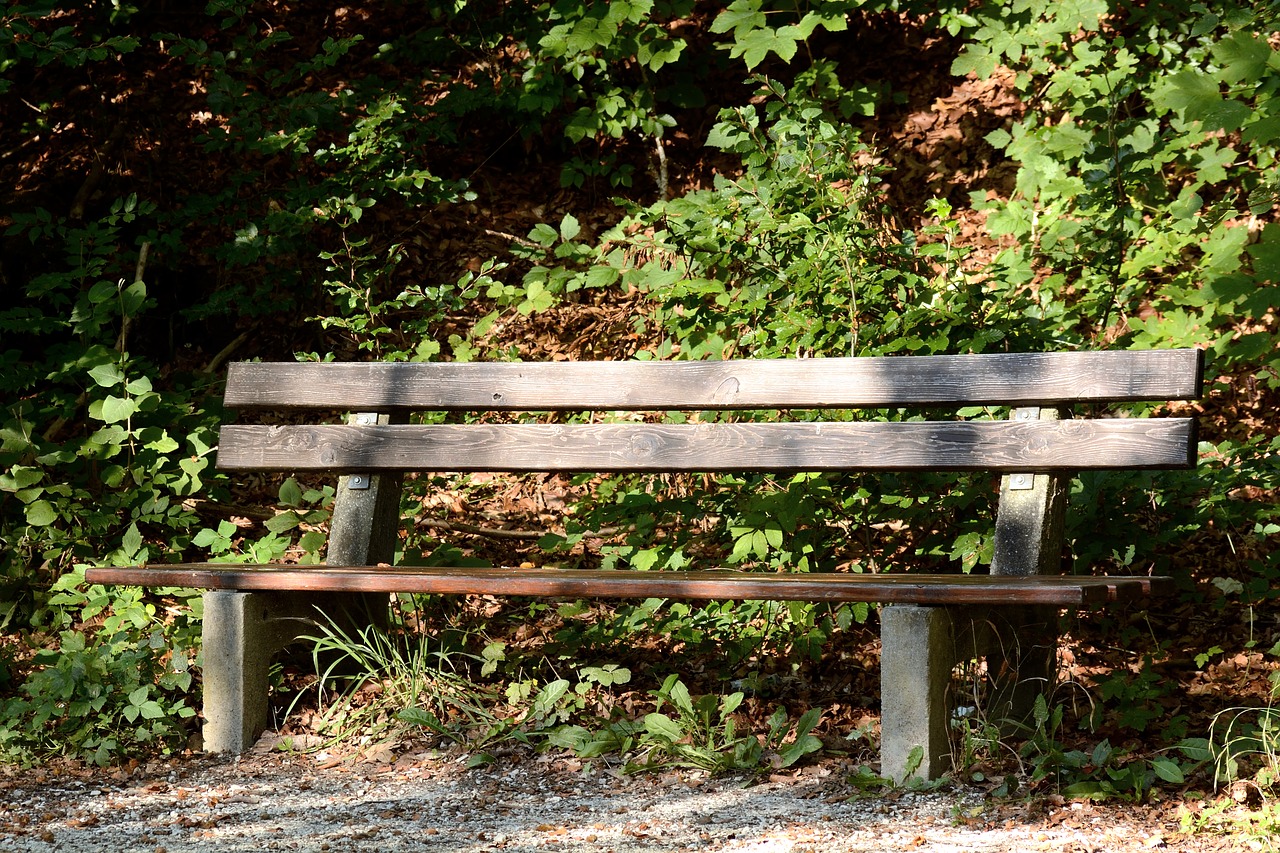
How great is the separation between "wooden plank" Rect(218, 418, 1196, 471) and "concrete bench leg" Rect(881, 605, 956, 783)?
0.55 m

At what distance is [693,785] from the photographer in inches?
116

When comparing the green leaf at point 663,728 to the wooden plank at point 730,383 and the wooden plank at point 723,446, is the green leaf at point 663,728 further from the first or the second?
the wooden plank at point 730,383

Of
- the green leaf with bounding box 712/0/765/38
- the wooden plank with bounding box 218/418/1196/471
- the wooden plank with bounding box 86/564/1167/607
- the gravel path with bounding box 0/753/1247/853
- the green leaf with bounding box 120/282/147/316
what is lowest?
the gravel path with bounding box 0/753/1247/853

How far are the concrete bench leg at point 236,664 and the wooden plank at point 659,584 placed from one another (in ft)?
0.30

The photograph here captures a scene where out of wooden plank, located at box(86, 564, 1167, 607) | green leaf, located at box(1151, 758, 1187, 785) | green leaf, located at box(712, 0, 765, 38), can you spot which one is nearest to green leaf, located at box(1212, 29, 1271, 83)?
wooden plank, located at box(86, 564, 1167, 607)

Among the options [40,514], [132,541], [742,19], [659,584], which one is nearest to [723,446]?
[659,584]

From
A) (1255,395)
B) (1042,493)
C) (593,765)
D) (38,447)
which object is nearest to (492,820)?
(593,765)

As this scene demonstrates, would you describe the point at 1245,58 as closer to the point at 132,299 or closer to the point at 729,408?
the point at 729,408

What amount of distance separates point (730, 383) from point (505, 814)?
1305mm

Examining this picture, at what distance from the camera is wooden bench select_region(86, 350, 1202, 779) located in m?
2.83

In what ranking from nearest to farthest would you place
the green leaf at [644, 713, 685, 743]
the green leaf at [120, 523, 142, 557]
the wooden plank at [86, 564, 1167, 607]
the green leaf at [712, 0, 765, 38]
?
the wooden plank at [86, 564, 1167, 607], the green leaf at [644, 713, 685, 743], the green leaf at [120, 523, 142, 557], the green leaf at [712, 0, 765, 38]

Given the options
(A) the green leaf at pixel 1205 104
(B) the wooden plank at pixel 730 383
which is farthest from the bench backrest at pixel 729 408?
(A) the green leaf at pixel 1205 104

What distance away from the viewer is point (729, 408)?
3.52 metres

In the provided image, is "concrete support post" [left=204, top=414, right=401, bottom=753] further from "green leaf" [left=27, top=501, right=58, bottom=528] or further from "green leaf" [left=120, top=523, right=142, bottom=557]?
"green leaf" [left=27, top=501, right=58, bottom=528]
